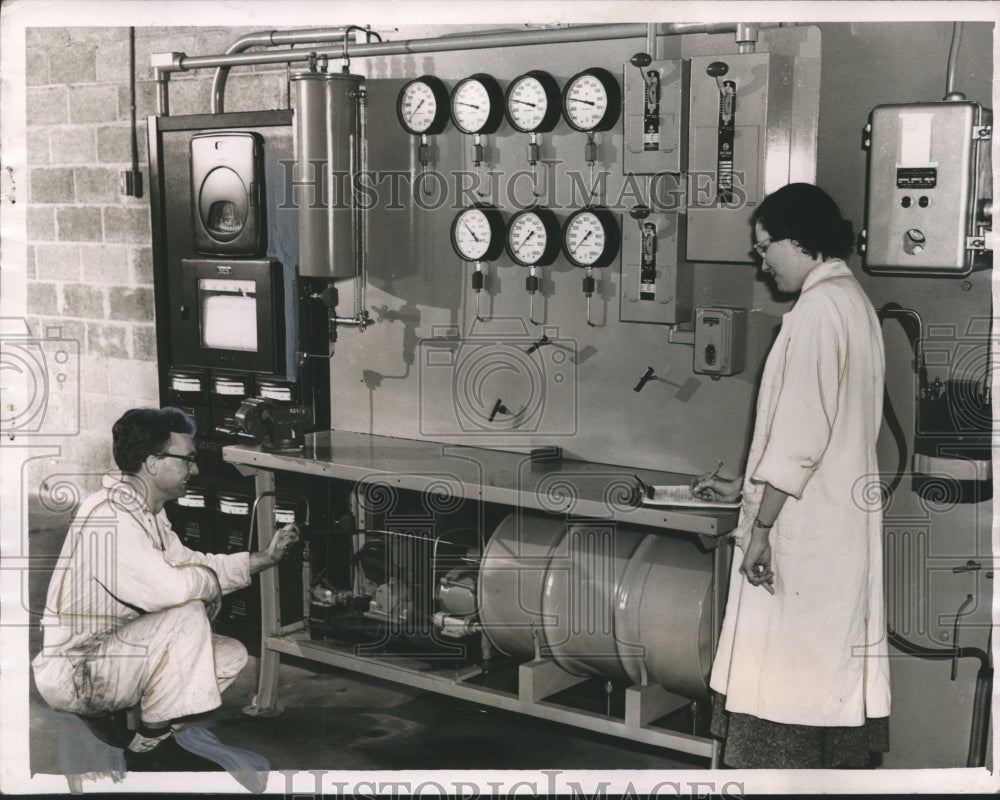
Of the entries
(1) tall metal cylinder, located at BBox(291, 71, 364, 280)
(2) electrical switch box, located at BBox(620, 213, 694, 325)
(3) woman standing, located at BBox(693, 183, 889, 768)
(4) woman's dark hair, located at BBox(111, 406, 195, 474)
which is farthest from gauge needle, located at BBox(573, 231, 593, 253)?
(4) woman's dark hair, located at BBox(111, 406, 195, 474)

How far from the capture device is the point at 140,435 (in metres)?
3.47

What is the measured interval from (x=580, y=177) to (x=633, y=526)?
114cm

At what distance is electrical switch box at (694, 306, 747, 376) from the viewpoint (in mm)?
3592

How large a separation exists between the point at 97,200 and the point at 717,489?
10.0ft

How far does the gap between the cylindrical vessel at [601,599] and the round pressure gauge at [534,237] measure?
847mm

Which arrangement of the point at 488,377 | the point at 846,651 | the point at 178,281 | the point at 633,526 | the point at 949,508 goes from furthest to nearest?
1. the point at 178,281
2. the point at 488,377
3. the point at 633,526
4. the point at 949,508
5. the point at 846,651

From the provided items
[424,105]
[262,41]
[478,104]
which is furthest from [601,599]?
[262,41]

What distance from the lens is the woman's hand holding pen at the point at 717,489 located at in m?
3.44

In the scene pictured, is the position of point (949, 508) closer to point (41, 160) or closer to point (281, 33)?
point (281, 33)

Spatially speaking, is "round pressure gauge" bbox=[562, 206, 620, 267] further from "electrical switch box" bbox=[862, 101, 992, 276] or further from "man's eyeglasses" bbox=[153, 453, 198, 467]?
"man's eyeglasses" bbox=[153, 453, 198, 467]

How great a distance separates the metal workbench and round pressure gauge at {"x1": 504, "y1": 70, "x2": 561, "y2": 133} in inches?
43.4

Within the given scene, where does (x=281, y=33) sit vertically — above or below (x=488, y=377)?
above

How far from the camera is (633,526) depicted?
12.3 feet

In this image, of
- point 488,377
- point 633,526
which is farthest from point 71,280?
point 633,526
